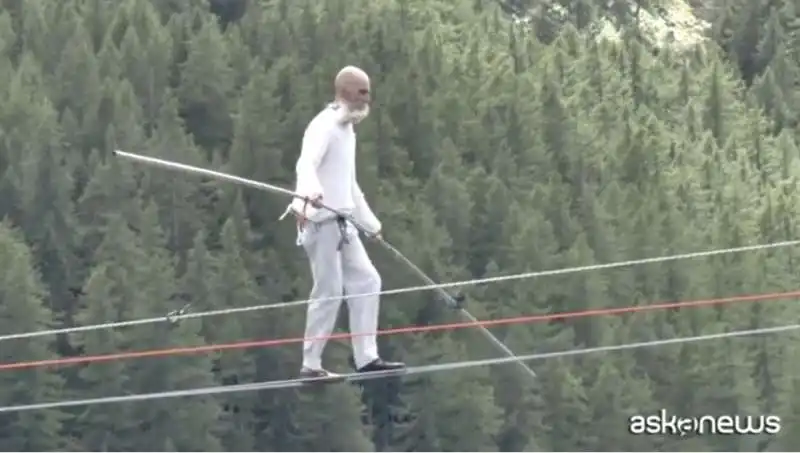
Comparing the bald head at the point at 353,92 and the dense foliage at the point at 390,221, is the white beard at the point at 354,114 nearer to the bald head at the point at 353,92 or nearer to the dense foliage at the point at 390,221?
the bald head at the point at 353,92

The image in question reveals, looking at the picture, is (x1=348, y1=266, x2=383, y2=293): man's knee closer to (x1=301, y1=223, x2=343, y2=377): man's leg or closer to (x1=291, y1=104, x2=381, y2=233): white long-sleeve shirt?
(x1=301, y1=223, x2=343, y2=377): man's leg

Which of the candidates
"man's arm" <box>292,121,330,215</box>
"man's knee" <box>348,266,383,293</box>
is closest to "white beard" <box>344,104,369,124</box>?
"man's arm" <box>292,121,330,215</box>

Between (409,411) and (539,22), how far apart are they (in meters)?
26.8

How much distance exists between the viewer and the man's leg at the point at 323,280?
32.7 feet

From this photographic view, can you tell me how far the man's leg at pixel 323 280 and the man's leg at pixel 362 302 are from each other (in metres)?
0.08

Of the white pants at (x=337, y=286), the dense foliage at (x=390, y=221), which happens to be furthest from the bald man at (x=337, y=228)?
the dense foliage at (x=390, y=221)

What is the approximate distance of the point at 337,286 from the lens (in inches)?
393

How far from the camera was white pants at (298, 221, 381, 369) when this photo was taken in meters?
9.96

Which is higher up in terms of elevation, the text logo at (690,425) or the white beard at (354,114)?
the white beard at (354,114)

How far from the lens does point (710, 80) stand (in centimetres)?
5256

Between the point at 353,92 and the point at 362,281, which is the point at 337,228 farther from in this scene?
the point at 353,92

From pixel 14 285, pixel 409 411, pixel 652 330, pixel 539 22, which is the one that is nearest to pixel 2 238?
pixel 14 285

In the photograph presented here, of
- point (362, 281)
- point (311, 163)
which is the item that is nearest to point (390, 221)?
point (362, 281)

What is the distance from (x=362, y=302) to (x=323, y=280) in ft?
0.76
